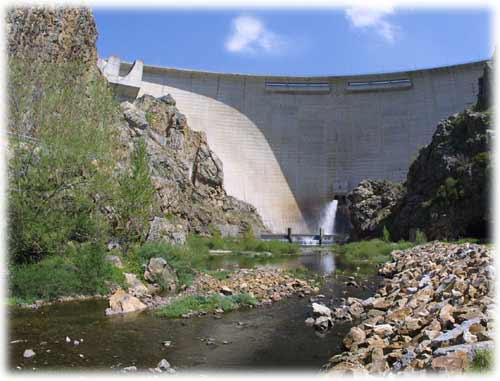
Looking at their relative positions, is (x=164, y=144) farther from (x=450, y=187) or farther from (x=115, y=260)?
(x=115, y=260)

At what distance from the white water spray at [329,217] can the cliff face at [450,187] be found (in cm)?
534

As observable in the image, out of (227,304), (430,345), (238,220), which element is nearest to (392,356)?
(430,345)

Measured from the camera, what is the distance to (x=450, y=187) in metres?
32.0

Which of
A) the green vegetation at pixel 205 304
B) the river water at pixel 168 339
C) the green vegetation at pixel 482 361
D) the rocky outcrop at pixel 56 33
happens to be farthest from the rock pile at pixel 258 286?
the rocky outcrop at pixel 56 33

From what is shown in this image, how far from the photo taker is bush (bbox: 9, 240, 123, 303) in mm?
10719

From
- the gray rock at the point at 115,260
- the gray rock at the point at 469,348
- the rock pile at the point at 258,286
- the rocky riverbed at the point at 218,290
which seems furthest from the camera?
the gray rock at the point at 115,260

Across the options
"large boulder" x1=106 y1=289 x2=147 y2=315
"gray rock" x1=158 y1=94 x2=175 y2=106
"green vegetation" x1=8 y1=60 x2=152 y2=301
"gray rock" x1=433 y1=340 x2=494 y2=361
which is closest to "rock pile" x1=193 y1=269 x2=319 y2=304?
"large boulder" x1=106 y1=289 x2=147 y2=315

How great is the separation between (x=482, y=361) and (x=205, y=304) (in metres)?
7.27

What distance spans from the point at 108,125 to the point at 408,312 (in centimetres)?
1217

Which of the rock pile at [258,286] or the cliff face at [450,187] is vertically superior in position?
the cliff face at [450,187]

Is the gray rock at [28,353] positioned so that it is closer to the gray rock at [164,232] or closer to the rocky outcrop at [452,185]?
the gray rock at [164,232]

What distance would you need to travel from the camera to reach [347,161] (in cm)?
4988

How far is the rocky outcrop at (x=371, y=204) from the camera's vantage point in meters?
42.8

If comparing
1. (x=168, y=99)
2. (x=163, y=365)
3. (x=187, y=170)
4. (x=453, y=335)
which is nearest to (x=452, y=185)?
(x=187, y=170)
